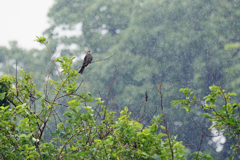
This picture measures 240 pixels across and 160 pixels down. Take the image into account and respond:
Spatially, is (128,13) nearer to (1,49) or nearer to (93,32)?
(93,32)

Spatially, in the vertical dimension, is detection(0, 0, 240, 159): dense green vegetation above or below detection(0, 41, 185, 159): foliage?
above

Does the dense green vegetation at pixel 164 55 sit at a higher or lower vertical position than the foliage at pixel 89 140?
higher

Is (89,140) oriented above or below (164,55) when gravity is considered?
below

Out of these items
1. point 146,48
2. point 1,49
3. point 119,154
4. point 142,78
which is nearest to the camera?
point 119,154

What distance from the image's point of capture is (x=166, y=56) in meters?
13.3

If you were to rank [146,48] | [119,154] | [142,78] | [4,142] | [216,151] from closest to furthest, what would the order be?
[119,154] < [4,142] < [216,151] < [142,78] < [146,48]

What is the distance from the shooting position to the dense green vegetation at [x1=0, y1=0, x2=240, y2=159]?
11961mm

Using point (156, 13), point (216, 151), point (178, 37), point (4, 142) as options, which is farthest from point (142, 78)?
point (4, 142)

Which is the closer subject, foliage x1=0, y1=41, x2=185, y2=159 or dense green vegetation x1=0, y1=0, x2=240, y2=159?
foliage x1=0, y1=41, x2=185, y2=159

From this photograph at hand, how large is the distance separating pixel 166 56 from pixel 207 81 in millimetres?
2304

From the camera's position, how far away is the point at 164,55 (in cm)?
1327

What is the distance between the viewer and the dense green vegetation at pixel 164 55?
11961mm

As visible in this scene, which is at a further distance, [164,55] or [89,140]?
[164,55]

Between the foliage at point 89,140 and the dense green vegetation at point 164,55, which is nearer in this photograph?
the foliage at point 89,140
